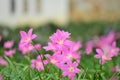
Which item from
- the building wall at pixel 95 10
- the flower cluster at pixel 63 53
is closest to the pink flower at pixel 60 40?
the flower cluster at pixel 63 53

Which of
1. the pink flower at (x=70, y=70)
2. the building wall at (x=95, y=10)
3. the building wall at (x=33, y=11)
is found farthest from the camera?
the building wall at (x=95, y=10)

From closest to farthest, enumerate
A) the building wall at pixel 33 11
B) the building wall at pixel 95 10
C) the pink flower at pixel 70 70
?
1. the pink flower at pixel 70 70
2. the building wall at pixel 33 11
3. the building wall at pixel 95 10

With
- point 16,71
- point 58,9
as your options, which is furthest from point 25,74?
point 58,9

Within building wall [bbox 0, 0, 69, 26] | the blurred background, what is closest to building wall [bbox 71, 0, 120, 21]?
the blurred background

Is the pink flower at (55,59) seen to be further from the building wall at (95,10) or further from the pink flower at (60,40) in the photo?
the building wall at (95,10)

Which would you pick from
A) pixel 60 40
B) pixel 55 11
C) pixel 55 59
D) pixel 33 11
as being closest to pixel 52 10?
pixel 55 11

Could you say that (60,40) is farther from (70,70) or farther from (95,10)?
(95,10)

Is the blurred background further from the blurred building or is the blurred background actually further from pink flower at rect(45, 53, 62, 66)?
pink flower at rect(45, 53, 62, 66)

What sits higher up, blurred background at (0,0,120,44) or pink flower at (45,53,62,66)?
blurred background at (0,0,120,44)

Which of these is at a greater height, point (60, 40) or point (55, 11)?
point (55, 11)
